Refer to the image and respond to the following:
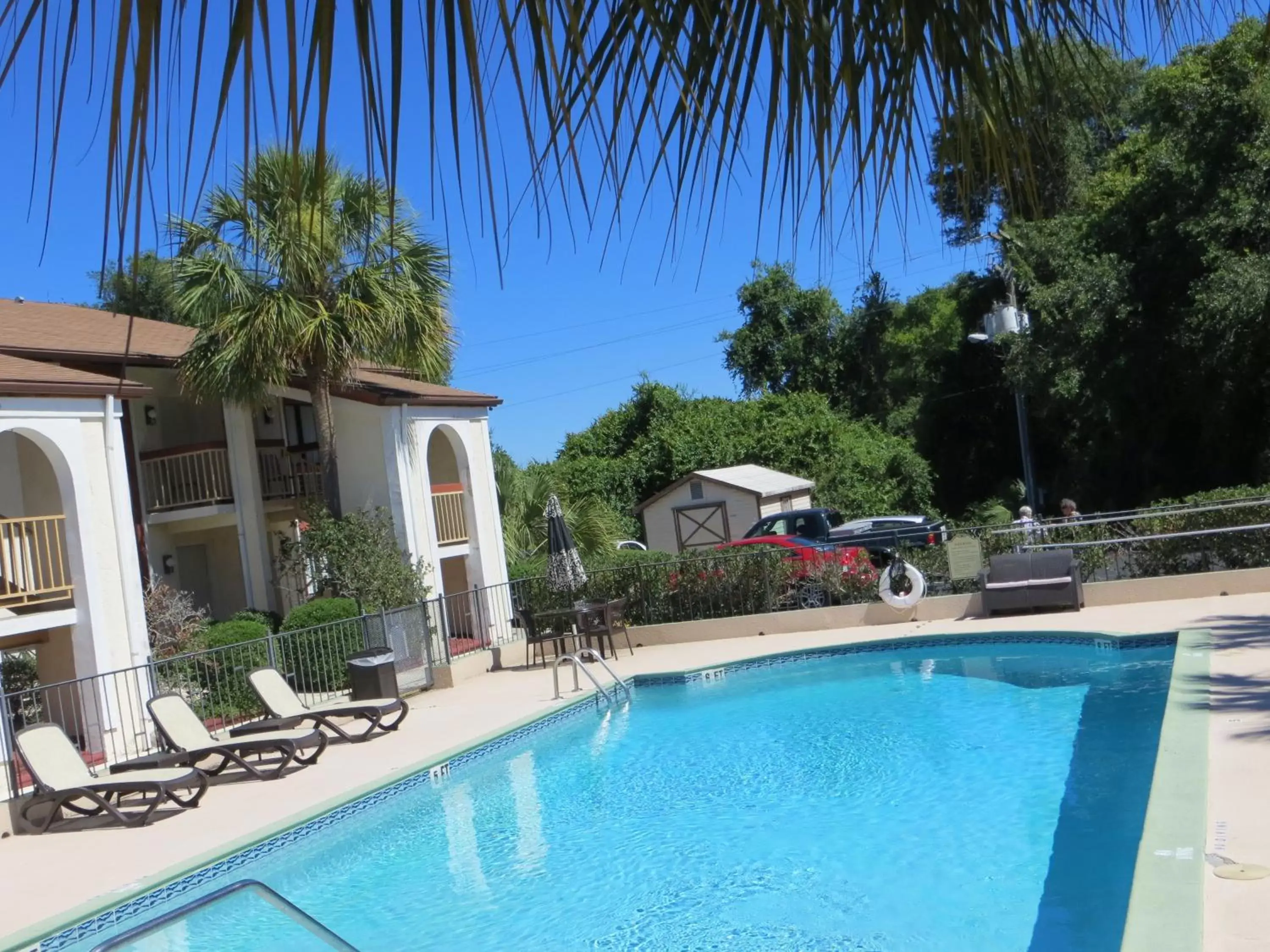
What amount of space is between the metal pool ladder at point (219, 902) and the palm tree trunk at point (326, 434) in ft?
55.0

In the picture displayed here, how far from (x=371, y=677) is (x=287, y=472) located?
747cm

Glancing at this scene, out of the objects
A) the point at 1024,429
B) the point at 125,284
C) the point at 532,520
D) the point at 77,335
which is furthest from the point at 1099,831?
→ the point at 1024,429

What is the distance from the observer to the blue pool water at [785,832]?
314 inches

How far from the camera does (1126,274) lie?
27.4m

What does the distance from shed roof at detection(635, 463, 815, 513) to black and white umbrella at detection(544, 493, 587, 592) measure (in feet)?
40.6

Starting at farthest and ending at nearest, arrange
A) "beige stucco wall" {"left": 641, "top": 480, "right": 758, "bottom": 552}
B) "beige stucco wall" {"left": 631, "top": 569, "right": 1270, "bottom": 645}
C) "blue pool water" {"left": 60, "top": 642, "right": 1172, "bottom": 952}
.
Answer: "beige stucco wall" {"left": 641, "top": 480, "right": 758, "bottom": 552}
"beige stucco wall" {"left": 631, "top": 569, "right": 1270, "bottom": 645}
"blue pool water" {"left": 60, "top": 642, "right": 1172, "bottom": 952}

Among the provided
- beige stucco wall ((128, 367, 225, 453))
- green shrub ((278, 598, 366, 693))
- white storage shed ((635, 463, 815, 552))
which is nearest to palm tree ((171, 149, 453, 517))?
beige stucco wall ((128, 367, 225, 453))

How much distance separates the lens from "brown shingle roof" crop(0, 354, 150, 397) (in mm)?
13961

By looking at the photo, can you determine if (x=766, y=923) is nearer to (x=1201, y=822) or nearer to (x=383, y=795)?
(x=1201, y=822)

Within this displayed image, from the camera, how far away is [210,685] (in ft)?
51.0

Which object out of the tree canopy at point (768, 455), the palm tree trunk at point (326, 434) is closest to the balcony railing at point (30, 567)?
the palm tree trunk at point (326, 434)

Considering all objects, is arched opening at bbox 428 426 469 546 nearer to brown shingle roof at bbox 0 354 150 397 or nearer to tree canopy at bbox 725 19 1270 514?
brown shingle roof at bbox 0 354 150 397

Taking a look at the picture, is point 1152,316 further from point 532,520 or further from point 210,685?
point 210,685

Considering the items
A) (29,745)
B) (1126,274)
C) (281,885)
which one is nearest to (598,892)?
(281,885)
